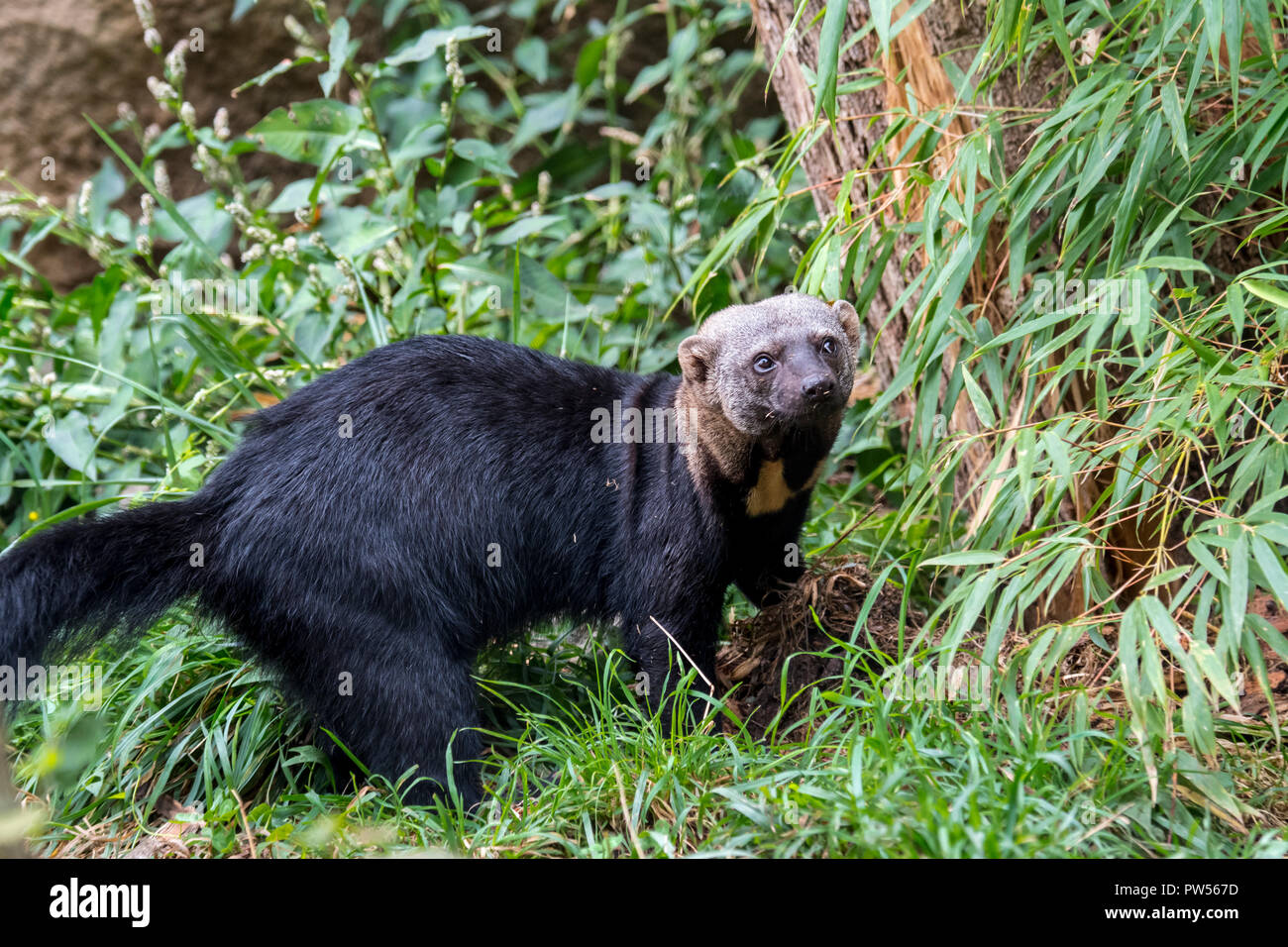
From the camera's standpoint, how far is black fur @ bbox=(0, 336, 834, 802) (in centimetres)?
350

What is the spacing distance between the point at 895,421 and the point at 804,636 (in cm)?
121

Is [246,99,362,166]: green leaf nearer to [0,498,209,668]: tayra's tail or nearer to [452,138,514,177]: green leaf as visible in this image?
[452,138,514,177]: green leaf

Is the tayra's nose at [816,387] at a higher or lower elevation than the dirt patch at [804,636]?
higher

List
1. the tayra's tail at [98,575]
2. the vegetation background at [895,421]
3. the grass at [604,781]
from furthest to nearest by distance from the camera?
the tayra's tail at [98,575] < the vegetation background at [895,421] < the grass at [604,781]

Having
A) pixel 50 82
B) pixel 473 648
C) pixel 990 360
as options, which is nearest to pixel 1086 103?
pixel 990 360

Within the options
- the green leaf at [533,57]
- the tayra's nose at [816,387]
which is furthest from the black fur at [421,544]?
the green leaf at [533,57]

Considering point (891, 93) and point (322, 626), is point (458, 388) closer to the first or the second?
point (322, 626)

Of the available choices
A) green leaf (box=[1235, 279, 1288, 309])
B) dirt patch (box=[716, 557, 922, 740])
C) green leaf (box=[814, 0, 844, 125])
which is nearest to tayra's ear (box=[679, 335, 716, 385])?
dirt patch (box=[716, 557, 922, 740])

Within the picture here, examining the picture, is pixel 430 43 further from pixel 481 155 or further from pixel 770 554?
pixel 770 554

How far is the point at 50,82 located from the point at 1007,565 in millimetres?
6084

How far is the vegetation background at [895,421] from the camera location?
112 inches

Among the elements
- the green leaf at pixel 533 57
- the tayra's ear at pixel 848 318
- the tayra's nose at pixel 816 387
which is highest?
the green leaf at pixel 533 57

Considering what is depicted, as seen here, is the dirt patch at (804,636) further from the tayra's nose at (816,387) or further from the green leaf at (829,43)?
the green leaf at (829,43)

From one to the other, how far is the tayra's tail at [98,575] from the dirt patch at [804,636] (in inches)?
70.2
